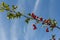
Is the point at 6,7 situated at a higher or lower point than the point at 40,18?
higher

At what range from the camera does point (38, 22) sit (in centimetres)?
454

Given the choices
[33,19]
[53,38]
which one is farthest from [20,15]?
[53,38]

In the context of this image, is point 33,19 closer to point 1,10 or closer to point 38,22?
point 38,22

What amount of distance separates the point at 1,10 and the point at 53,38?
2.09 m

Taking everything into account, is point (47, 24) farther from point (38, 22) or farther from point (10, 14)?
point (10, 14)

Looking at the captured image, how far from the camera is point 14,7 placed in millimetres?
4621

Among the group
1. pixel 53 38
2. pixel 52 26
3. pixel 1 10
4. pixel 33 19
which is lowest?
pixel 53 38

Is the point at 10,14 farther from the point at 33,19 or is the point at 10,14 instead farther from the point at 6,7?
the point at 33,19

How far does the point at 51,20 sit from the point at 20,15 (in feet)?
3.88

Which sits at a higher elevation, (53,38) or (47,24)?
(47,24)

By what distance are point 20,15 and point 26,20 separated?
1.00ft

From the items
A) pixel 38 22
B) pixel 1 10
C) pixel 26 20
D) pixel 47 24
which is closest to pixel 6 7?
pixel 1 10

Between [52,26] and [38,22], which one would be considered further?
[38,22]

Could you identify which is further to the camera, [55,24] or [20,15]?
[20,15]
